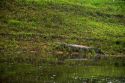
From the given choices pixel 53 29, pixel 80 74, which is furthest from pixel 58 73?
pixel 53 29

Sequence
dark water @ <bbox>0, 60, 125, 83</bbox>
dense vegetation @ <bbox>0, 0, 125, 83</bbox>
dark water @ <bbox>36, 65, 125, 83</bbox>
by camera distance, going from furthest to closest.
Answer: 1. dense vegetation @ <bbox>0, 0, 125, 83</bbox>
2. dark water @ <bbox>36, 65, 125, 83</bbox>
3. dark water @ <bbox>0, 60, 125, 83</bbox>

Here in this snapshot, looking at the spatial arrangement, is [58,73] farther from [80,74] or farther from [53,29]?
[53,29]

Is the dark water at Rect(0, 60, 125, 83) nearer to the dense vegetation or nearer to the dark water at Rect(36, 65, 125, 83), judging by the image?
the dark water at Rect(36, 65, 125, 83)

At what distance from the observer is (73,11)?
69188 millimetres

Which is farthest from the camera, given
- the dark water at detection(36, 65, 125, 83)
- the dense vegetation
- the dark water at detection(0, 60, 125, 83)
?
the dense vegetation

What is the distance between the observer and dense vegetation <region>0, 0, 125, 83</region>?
4550cm

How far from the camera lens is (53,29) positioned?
5828 centimetres

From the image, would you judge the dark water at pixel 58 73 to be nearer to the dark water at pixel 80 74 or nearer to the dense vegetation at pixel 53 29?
the dark water at pixel 80 74

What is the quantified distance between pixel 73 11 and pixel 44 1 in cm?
499

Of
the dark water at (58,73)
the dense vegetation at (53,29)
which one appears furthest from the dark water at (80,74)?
the dense vegetation at (53,29)

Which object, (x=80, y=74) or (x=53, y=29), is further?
(x=53, y=29)

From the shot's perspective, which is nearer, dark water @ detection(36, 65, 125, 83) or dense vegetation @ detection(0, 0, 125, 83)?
dark water @ detection(36, 65, 125, 83)

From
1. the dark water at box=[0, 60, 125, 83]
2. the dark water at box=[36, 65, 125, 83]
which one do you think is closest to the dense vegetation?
the dark water at box=[0, 60, 125, 83]

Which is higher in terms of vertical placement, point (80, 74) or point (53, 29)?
point (80, 74)
